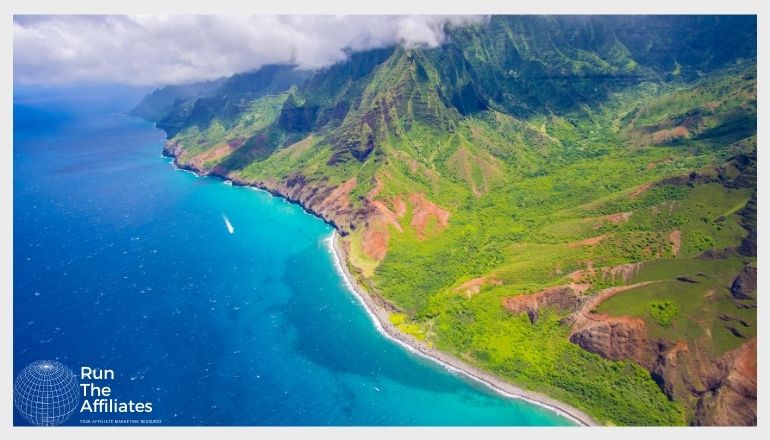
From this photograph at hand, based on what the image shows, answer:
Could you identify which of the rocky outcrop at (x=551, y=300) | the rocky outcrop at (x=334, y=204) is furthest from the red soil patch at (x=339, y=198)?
the rocky outcrop at (x=551, y=300)

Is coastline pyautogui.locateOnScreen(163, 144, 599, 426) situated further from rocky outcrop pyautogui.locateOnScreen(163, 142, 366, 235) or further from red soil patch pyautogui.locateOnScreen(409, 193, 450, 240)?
rocky outcrop pyautogui.locateOnScreen(163, 142, 366, 235)

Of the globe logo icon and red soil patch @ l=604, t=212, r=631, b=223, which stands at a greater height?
red soil patch @ l=604, t=212, r=631, b=223

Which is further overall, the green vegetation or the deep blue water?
the green vegetation

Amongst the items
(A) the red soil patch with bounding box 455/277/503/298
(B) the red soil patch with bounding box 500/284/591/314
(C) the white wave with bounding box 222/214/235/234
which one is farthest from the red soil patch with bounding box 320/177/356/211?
(B) the red soil patch with bounding box 500/284/591/314

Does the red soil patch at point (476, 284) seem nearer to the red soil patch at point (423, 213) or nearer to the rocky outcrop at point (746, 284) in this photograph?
the red soil patch at point (423, 213)

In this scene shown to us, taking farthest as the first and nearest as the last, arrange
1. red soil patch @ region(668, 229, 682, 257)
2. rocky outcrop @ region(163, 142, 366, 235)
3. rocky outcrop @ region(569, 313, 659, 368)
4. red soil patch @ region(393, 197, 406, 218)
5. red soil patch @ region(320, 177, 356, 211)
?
red soil patch @ region(320, 177, 356, 211) < rocky outcrop @ region(163, 142, 366, 235) < red soil patch @ region(393, 197, 406, 218) < red soil patch @ region(668, 229, 682, 257) < rocky outcrop @ region(569, 313, 659, 368)

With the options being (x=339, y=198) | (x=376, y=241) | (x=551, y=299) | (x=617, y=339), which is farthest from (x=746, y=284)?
(x=339, y=198)
